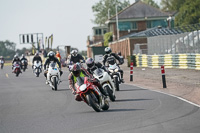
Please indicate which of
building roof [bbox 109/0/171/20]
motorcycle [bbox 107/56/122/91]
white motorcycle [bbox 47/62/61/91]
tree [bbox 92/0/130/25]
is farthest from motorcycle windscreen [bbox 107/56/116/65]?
tree [bbox 92/0/130/25]

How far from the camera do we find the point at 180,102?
47.1 ft

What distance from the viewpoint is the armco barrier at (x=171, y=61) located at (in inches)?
1233

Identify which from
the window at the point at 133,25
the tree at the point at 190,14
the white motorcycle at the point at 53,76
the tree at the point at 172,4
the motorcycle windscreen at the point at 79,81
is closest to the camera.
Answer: the motorcycle windscreen at the point at 79,81

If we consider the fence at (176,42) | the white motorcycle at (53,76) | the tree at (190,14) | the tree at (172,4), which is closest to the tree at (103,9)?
the tree at (172,4)

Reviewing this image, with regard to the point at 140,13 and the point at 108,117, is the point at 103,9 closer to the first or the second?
the point at 140,13

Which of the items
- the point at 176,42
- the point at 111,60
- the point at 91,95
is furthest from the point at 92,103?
the point at 176,42

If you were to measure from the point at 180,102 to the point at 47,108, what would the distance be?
3.59 meters

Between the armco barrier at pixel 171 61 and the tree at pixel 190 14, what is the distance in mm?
50024

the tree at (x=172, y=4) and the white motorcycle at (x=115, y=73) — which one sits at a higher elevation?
the tree at (x=172, y=4)

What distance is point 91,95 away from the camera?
1242 centimetres

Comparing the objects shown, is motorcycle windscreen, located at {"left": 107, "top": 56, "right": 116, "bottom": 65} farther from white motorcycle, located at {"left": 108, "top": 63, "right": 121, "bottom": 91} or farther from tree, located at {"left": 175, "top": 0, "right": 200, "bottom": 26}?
tree, located at {"left": 175, "top": 0, "right": 200, "bottom": 26}

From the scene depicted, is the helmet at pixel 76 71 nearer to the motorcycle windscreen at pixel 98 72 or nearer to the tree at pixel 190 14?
the motorcycle windscreen at pixel 98 72

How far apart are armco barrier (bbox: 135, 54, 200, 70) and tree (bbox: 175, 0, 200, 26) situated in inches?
1969

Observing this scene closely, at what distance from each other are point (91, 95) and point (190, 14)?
8384cm
